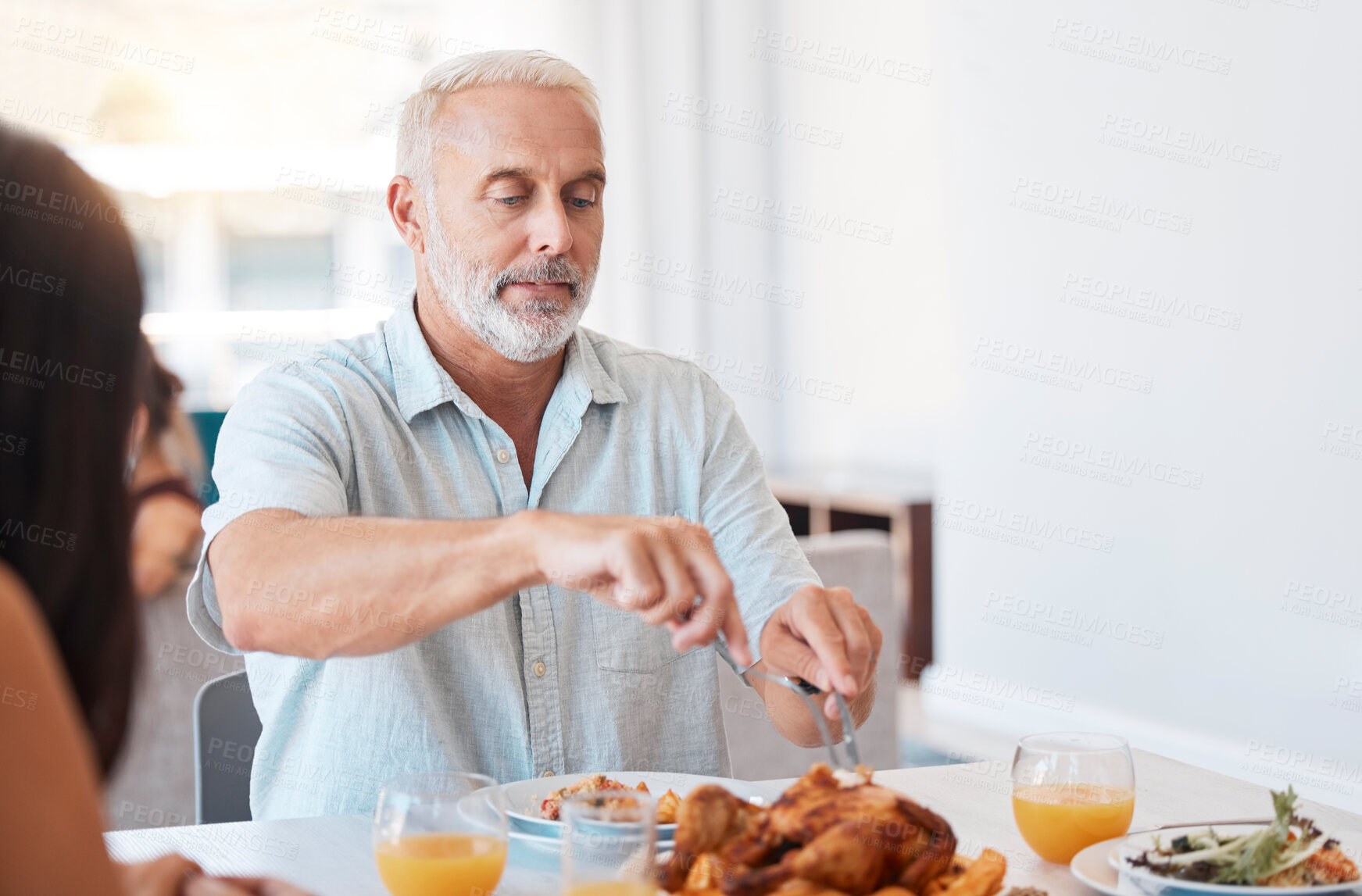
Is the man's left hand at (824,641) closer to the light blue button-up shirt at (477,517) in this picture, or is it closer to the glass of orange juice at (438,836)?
the light blue button-up shirt at (477,517)

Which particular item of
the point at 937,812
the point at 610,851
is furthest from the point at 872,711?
the point at 610,851

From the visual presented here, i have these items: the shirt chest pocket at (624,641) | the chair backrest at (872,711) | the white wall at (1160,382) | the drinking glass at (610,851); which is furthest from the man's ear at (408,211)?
the white wall at (1160,382)

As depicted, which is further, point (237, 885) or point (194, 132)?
point (194, 132)

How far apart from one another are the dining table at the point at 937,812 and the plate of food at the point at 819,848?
19cm

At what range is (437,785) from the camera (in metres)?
0.91

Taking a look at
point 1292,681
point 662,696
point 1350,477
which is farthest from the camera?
point 1292,681

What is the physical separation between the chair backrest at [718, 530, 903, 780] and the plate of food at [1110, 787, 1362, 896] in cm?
129

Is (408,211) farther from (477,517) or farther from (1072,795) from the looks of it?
(1072,795)

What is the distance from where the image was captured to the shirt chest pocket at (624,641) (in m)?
1.57

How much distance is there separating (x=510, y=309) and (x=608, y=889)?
3.32 ft

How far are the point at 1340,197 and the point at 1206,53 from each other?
0.58 metres

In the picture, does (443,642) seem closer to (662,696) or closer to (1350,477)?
(662,696)

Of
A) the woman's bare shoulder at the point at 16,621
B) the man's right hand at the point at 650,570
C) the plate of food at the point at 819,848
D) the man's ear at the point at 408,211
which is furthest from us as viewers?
the man's ear at the point at 408,211

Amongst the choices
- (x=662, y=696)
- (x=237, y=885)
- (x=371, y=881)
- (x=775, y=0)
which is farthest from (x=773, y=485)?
(x=237, y=885)
